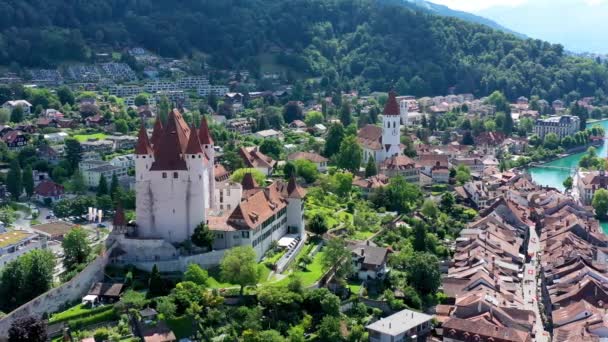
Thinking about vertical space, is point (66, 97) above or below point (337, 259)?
below

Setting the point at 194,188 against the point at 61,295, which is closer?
the point at 61,295

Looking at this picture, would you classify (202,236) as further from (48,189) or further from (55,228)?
(48,189)

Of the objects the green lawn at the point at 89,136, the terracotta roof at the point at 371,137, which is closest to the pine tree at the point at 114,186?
the green lawn at the point at 89,136

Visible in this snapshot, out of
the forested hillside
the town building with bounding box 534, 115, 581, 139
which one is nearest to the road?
the town building with bounding box 534, 115, 581, 139

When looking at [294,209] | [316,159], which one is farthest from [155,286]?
[316,159]

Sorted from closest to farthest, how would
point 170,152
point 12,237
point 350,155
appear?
point 170,152
point 12,237
point 350,155

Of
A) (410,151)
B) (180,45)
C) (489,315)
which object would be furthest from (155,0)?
(489,315)

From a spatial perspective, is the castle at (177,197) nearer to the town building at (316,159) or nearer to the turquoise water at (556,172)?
the town building at (316,159)
